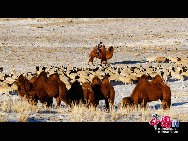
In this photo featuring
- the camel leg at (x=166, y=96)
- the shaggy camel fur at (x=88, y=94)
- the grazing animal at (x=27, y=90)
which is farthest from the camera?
the grazing animal at (x=27, y=90)

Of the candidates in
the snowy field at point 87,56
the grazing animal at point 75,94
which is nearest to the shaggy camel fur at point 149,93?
the snowy field at point 87,56

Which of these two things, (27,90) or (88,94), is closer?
(88,94)

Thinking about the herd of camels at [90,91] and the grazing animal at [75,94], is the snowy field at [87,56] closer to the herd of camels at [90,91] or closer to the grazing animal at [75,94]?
the herd of camels at [90,91]

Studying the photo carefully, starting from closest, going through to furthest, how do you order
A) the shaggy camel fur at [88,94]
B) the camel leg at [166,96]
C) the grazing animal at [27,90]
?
the shaggy camel fur at [88,94] → the camel leg at [166,96] → the grazing animal at [27,90]

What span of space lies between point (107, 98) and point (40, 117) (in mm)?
2570

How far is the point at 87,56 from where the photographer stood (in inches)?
1112

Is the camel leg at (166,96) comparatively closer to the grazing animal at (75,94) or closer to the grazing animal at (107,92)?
the grazing animal at (107,92)

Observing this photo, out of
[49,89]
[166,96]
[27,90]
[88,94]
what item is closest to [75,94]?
[88,94]

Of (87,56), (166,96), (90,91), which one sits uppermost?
(87,56)

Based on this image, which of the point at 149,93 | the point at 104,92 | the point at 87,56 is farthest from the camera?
the point at 87,56

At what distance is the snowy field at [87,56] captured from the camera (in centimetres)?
787

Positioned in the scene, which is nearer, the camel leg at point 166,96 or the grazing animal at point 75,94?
the camel leg at point 166,96

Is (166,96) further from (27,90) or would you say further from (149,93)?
(27,90)

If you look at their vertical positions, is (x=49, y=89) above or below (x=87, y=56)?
below
